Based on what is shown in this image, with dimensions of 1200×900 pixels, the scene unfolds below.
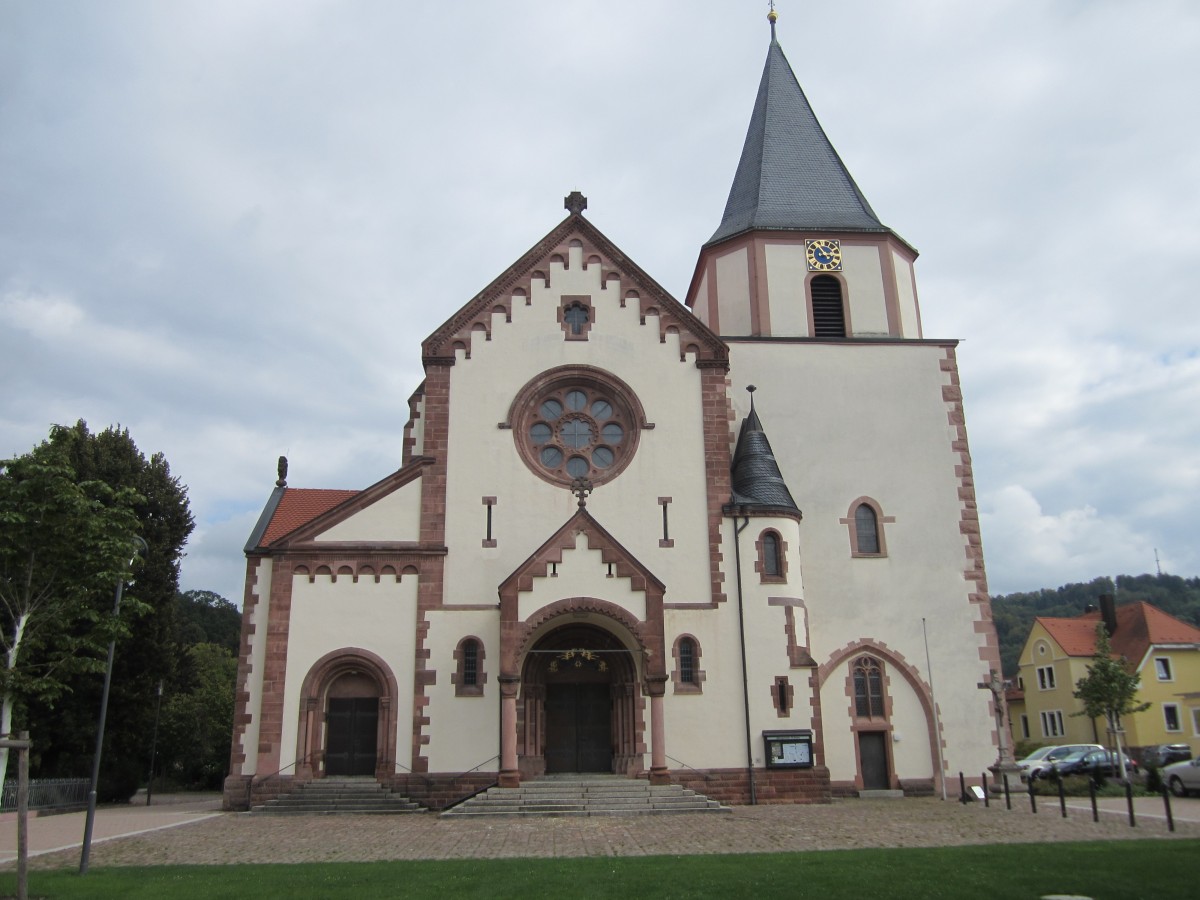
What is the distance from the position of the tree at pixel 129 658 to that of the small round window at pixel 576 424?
12.6 metres

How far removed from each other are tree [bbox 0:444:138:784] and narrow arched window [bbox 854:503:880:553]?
18703 mm

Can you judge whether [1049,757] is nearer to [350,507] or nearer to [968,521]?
[968,521]

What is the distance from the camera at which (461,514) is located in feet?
85.4

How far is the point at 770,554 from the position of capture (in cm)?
2620

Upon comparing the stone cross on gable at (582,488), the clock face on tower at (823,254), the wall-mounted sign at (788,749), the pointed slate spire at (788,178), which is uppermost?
the pointed slate spire at (788,178)

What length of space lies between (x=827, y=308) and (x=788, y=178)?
5.31m

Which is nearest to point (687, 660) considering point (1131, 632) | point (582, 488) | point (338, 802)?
point (582, 488)

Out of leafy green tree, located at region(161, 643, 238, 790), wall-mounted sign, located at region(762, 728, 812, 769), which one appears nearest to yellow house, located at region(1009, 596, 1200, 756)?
wall-mounted sign, located at region(762, 728, 812, 769)

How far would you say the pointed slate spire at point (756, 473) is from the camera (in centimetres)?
2656

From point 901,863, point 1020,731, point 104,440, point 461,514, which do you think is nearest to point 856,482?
point 461,514

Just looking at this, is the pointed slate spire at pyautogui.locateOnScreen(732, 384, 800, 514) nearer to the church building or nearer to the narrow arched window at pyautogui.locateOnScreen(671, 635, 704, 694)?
the church building

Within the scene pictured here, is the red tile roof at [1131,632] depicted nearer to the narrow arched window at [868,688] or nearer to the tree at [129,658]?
the narrow arched window at [868,688]

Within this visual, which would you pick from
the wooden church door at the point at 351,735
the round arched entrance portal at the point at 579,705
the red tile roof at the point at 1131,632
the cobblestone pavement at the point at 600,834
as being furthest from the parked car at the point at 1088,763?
the wooden church door at the point at 351,735

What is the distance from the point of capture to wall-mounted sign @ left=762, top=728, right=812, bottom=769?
24.3m
